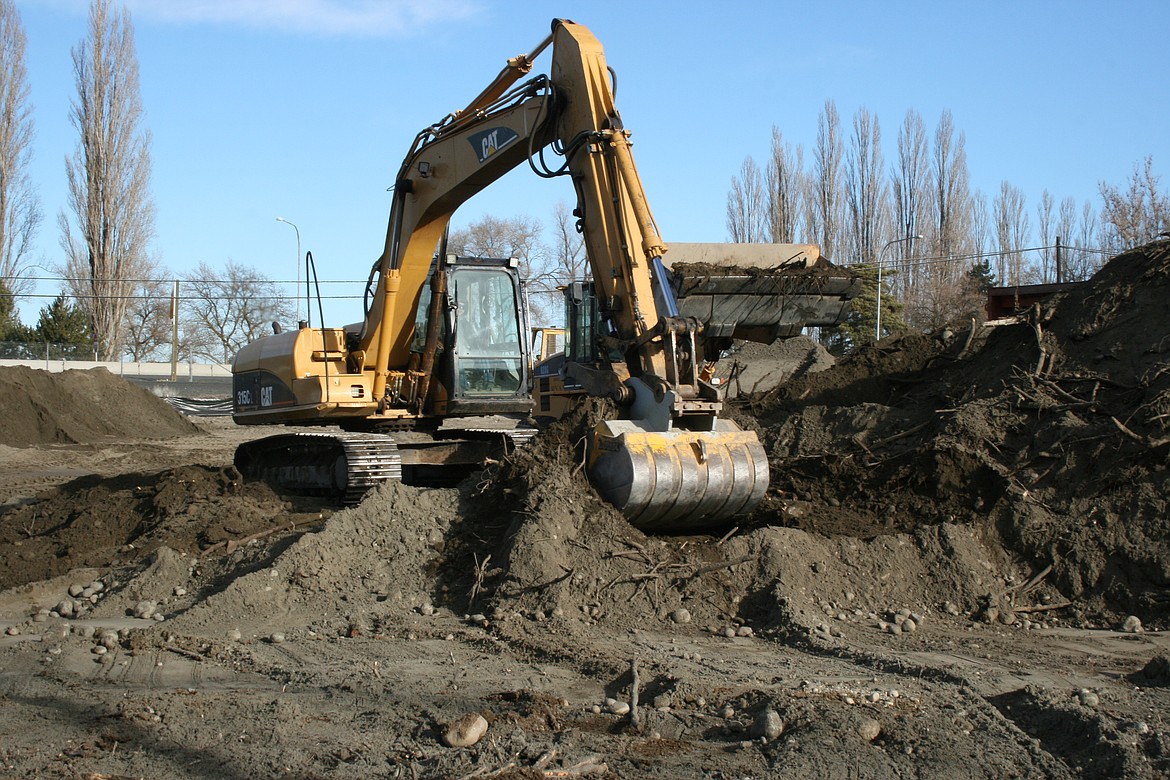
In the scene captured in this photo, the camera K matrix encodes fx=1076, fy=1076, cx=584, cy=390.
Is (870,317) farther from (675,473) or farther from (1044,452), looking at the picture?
(675,473)

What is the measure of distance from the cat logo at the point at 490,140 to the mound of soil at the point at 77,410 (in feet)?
55.3

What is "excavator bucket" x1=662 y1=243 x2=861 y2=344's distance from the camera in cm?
1370

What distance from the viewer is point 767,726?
439cm

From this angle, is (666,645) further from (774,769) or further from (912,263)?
(912,263)

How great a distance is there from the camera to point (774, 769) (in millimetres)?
4039

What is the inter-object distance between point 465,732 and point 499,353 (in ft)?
20.3

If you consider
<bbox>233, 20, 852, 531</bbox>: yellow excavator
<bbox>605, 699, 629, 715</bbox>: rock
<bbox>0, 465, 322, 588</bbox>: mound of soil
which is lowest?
<bbox>605, 699, 629, 715</bbox>: rock

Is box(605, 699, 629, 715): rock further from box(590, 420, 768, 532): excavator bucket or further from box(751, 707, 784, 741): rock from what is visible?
box(590, 420, 768, 532): excavator bucket

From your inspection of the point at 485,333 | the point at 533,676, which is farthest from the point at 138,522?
the point at 533,676

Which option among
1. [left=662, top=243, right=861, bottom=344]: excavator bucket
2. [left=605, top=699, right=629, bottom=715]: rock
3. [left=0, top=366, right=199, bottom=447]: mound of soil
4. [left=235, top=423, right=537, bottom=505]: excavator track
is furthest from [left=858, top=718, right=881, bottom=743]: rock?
[left=0, top=366, right=199, bottom=447]: mound of soil

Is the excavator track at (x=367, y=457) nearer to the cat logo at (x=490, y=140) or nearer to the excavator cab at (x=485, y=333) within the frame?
the excavator cab at (x=485, y=333)

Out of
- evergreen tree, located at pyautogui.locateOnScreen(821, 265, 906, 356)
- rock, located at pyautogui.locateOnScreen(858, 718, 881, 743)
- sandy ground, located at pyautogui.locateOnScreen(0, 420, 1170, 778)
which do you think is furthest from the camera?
evergreen tree, located at pyautogui.locateOnScreen(821, 265, 906, 356)

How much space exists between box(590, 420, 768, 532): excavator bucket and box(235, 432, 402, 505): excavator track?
287cm

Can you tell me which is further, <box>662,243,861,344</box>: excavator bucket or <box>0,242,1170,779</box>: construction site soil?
<box>662,243,861,344</box>: excavator bucket
